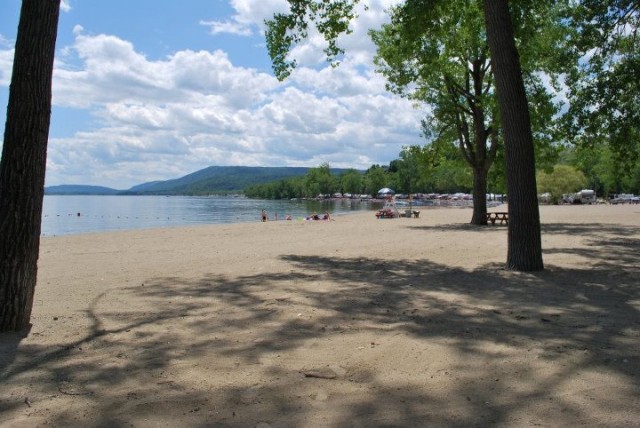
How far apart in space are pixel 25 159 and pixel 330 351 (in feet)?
11.6

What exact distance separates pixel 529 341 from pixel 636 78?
34.5ft

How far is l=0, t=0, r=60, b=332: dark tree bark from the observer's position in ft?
16.9

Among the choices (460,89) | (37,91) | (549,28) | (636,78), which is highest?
(549,28)

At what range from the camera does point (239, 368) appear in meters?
4.14

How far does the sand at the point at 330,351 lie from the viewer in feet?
10.9

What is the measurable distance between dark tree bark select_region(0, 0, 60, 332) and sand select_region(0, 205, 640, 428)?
1.44ft

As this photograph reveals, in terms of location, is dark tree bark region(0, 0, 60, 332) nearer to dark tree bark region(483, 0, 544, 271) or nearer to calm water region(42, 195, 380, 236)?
dark tree bark region(483, 0, 544, 271)

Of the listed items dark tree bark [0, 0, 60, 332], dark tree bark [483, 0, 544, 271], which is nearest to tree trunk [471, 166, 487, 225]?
dark tree bark [483, 0, 544, 271]

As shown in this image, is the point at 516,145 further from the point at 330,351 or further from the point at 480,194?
the point at 480,194

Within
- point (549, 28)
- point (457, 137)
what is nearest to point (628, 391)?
point (549, 28)

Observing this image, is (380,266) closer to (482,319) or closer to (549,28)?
(482,319)

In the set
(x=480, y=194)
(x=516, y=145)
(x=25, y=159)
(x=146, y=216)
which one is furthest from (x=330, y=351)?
(x=146, y=216)

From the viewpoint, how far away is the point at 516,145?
8.92 m

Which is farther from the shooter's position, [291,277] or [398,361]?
[291,277]
